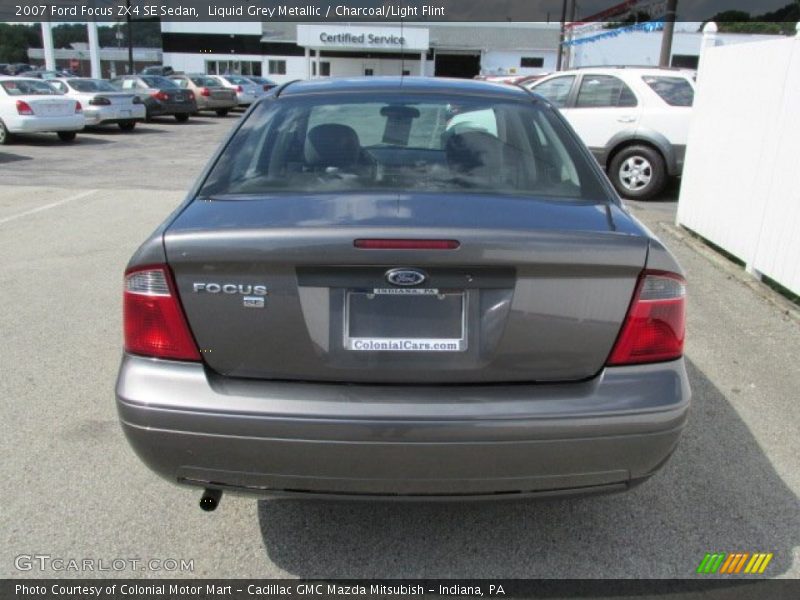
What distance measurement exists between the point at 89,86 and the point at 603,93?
15609mm

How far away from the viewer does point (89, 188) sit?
10.6 m

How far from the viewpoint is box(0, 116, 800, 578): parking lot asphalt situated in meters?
2.59

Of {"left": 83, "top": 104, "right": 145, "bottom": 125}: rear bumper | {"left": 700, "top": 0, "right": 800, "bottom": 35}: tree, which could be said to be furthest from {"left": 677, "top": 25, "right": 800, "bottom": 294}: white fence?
{"left": 700, "top": 0, "right": 800, "bottom": 35}: tree

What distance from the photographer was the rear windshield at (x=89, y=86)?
65.3 feet

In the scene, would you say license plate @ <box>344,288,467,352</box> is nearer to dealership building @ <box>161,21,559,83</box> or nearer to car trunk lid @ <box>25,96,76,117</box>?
car trunk lid @ <box>25,96,76,117</box>

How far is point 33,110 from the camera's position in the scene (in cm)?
1580

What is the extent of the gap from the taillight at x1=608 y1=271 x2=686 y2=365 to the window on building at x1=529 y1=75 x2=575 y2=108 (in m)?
9.11

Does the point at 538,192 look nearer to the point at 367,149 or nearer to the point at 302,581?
the point at 367,149

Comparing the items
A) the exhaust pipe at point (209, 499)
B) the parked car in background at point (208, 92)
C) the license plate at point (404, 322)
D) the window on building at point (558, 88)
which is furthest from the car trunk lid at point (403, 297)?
the parked car in background at point (208, 92)

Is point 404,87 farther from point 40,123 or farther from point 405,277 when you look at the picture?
point 40,123

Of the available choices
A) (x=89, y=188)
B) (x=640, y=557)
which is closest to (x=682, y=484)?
(x=640, y=557)

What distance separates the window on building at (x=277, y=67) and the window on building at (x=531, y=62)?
20778 mm

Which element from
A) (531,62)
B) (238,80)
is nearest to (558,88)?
(238,80)

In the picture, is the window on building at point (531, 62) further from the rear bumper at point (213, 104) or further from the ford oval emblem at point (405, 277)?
the ford oval emblem at point (405, 277)
